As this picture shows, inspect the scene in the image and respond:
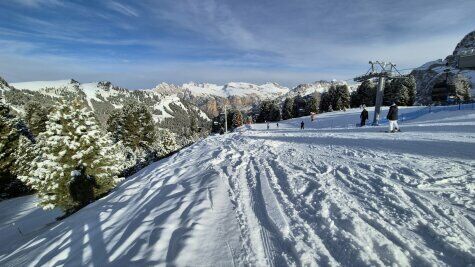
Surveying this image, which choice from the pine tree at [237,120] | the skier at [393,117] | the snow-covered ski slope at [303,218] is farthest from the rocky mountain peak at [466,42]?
the snow-covered ski slope at [303,218]

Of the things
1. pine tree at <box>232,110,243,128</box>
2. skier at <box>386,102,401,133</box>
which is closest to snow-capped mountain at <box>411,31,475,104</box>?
skier at <box>386,102,401,133</box>

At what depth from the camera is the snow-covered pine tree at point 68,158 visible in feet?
66.1

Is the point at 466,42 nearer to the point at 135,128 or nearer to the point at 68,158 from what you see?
the point at 135,128

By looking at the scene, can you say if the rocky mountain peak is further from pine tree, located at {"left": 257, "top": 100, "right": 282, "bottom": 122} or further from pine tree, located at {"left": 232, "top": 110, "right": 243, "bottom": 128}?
pine tree, located at {"left": 232, "top": 110, "right": 243, "bottom": 128}

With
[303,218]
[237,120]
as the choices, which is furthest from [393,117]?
[237,120]

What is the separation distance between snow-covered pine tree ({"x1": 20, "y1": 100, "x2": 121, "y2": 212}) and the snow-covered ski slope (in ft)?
34.4

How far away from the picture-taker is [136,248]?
21.4 feet

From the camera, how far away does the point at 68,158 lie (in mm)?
20484

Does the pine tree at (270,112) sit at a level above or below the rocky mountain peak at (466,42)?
below

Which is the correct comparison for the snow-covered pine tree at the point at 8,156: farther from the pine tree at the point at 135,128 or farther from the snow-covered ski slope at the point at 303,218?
the snow-covered ski slope at the point at 303,218

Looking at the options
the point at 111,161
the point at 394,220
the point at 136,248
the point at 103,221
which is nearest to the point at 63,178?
the point at 111,161

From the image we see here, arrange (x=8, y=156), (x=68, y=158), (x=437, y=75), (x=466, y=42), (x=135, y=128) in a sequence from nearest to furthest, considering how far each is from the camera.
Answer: (x=68, y=158), (x=8, y=156), (x=135, y=128), (x=437, y=75), (x=466, y=42)

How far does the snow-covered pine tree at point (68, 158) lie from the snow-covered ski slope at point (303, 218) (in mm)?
10477

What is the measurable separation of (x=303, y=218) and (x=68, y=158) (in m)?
19.4
